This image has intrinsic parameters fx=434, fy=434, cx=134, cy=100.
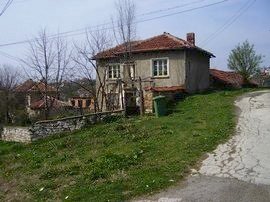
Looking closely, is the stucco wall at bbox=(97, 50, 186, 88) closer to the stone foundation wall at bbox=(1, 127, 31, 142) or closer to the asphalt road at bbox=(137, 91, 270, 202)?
the stone foundation wall at bbox=(1, 127, 31, 142)

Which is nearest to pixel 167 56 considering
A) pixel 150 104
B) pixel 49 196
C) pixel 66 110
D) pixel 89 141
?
pixel 150 104

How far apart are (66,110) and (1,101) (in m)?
9.64

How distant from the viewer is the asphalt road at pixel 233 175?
973 centimetres

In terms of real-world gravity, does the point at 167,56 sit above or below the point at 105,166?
above

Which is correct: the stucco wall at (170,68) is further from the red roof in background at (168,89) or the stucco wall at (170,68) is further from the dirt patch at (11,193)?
the dirt patch at (11,193)

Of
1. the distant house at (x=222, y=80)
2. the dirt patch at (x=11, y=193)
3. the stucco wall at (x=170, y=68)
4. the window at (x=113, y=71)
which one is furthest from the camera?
the distant house at (x=222, y=80)

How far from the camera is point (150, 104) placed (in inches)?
1006

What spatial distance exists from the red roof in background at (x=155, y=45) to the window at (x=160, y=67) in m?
0.96

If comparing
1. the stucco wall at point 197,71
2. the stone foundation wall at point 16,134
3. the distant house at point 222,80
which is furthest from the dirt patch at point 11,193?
the distant house at point 222,80

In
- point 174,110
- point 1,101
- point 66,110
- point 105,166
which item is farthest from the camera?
point 1,101

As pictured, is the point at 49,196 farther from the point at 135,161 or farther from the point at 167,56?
the point at 167,56

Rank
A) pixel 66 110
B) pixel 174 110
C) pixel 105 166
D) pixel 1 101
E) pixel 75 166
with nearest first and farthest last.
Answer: pixel 105 166
pixel 75 166
pixel 174 110
pixel 66 110
pixel 1 101

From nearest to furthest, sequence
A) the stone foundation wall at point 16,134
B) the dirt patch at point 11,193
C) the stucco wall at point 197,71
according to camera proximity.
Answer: the dirt patch at point 11,193, the stone foundation wall at point 16,134, the stucco wall at point 197,71

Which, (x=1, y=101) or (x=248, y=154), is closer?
(x=248, y=154)
